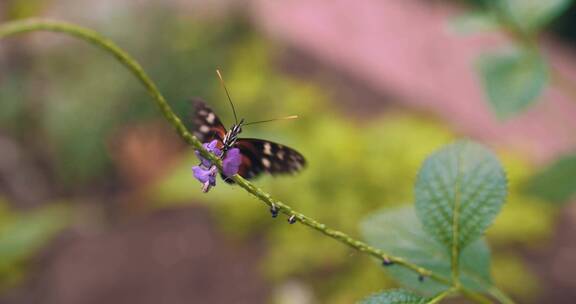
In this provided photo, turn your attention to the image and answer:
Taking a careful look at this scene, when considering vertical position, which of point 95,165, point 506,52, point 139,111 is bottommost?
point 95,165

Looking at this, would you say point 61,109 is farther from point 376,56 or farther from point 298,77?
point 376,56

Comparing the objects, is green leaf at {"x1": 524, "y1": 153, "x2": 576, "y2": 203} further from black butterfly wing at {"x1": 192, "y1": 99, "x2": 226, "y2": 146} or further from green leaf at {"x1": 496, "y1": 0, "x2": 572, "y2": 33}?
black butterfly wing at {"x1": 192, "y1": 99, "x2": 226, "y2": 146}

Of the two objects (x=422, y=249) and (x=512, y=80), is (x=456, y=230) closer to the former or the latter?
(x=422, y=249)

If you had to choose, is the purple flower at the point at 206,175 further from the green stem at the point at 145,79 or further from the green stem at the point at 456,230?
the green stem at the point at 456,230

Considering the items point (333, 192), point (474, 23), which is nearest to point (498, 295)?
point (474, 23)

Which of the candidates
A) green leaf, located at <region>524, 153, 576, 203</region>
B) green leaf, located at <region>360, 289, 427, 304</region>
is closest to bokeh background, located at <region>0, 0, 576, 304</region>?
green leaf, located at <region>524, 153, 576, 203</region>

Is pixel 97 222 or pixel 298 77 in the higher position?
pixel 298 77

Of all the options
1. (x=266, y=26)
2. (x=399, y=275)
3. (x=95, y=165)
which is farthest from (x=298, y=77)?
(x=399, y=275)

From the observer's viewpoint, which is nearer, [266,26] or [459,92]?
[459,92]
